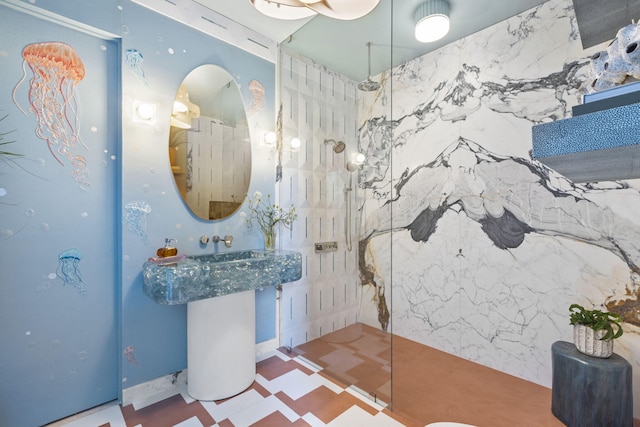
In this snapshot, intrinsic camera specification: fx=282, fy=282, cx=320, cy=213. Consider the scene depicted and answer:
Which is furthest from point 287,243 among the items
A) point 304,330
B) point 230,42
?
point 230,42

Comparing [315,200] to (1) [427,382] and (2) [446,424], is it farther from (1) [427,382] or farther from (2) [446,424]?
(2) [446,424]

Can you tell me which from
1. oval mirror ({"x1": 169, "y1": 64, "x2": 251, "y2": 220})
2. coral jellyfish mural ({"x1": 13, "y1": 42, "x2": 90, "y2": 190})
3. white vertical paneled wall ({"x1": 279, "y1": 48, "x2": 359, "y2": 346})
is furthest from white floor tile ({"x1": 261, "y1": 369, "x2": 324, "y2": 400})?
coral jellyfish mural ({"x1": 13, "y1": 42, "x2": 90, "y2": 190})

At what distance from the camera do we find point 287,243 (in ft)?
8.70

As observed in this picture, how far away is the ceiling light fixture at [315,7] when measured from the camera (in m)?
1.59

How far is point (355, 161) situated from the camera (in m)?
2.51

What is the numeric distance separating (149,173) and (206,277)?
87 cm

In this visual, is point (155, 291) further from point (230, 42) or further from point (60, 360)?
point (230, 42)

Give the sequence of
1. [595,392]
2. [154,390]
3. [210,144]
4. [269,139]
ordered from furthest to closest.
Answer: [269,139]
[210,144]
[154,390]
[595,392]

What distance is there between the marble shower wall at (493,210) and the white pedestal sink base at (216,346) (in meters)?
1.19

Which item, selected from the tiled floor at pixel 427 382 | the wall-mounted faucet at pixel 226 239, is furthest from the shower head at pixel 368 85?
the tiled floor at pixel 427 382

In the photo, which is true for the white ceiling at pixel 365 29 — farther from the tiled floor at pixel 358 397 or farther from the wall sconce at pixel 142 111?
the tiled floor at pixel 358 397

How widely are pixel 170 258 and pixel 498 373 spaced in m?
2.66

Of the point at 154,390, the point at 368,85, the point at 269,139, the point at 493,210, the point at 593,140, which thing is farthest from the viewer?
the point at 269,139

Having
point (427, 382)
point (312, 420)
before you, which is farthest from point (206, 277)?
point (427, 382)
